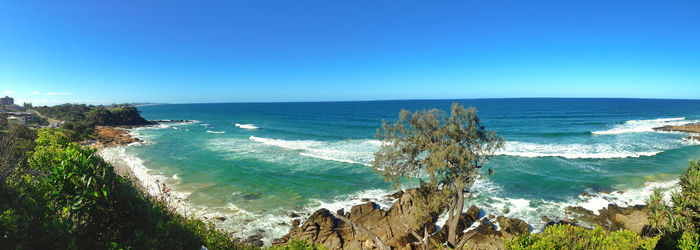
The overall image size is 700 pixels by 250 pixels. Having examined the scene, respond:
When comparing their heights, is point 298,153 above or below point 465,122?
below

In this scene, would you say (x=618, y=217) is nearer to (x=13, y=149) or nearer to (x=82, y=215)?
(x=82, y=215)

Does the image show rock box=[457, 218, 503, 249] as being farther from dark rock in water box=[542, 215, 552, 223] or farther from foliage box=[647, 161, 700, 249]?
foliage box=[647, 161, 700, 249]

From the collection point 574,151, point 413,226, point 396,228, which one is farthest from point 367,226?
point 574,151

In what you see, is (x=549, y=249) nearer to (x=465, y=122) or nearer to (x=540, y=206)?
(x=465, y=122)

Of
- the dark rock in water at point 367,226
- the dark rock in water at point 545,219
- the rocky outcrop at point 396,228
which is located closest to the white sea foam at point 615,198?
the dark rock in water at point 545,219

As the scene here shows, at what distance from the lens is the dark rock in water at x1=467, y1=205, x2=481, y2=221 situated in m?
19.7

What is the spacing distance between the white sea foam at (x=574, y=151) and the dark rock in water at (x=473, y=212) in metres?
17.3

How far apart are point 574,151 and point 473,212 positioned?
29.2 metres

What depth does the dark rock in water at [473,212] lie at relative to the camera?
19.7 metres

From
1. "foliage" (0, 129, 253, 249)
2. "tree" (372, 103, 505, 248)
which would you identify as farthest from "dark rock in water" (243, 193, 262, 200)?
"foliage" (0, 129, 253, 249)

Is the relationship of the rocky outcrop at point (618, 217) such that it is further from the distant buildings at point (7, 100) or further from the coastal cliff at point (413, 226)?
the distant buildings at point (7, 100)

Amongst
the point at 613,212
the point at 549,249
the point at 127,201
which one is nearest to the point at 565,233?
the point at 549,249

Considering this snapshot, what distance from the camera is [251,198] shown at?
2445 centimetres

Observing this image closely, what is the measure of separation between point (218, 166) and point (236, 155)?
20.8 ft
